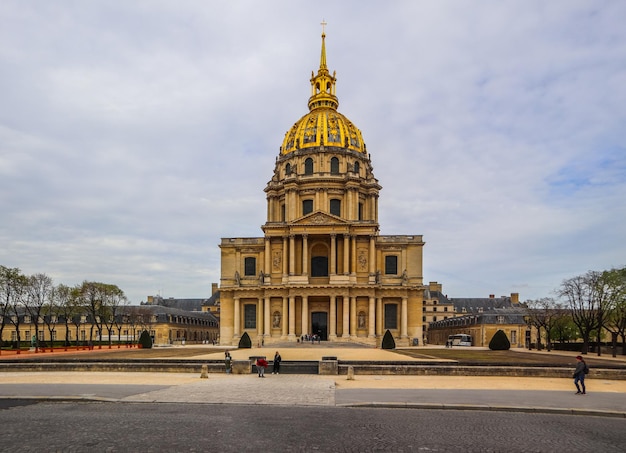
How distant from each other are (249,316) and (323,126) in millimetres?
31435

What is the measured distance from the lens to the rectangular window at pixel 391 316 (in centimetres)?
7794

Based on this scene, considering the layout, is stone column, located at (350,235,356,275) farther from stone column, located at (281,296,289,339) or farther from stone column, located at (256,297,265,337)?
stone column, located at (256,297,265,337)

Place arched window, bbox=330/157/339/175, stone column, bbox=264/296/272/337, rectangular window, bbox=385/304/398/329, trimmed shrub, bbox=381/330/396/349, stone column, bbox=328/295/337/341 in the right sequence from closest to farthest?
1. trimmed shrub, bbox=381/330/396/349
2. stone column, bbox=328/295/337/341
3. stone column, bbox=264/296/272/337
4. rectangular window, bbox=385/304/398/329
5. arched window, bbox=330/157/339/175

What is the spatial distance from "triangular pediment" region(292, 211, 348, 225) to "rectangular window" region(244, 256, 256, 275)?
9.03m

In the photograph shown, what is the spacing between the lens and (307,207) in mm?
85812

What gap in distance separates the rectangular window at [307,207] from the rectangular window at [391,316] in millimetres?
18488

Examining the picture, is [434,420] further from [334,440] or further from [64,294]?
[64,294]

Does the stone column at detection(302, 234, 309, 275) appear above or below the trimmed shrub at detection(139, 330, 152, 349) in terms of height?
above

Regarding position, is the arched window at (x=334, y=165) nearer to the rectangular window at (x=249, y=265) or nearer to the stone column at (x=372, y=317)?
the rectangular window at (x=249, y=265)

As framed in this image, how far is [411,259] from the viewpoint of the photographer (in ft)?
259

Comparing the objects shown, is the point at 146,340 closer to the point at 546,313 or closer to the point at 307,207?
the point at 307,207

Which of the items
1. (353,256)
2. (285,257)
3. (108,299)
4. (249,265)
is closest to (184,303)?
(108,299)

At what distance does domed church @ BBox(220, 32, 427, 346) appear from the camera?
247 ft

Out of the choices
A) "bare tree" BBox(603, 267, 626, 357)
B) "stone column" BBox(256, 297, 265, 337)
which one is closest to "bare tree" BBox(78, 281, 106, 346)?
"stone column" BBox(256, 297, 265, 337)
